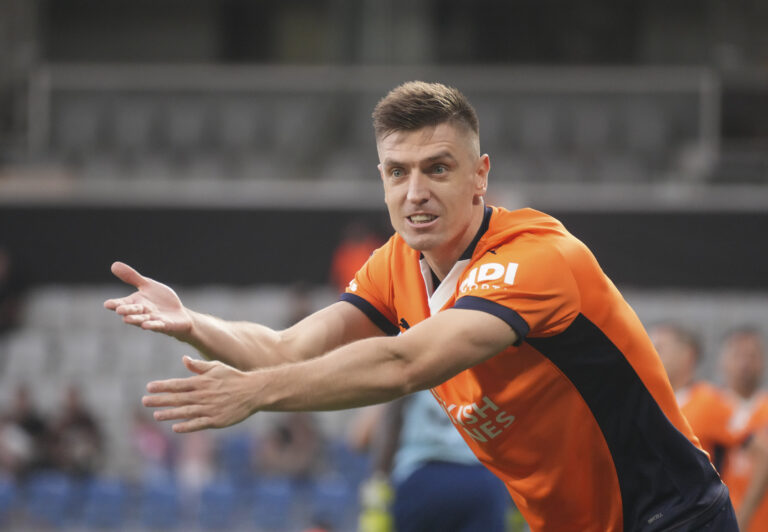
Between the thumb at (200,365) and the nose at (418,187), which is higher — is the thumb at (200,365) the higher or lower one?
the lower one

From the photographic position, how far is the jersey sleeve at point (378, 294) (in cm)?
366

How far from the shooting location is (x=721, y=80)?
1436cm

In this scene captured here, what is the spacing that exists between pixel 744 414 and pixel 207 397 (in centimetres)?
396

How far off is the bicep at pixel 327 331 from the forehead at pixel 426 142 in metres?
0.69

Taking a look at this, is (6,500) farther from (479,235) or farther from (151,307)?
(479,235)

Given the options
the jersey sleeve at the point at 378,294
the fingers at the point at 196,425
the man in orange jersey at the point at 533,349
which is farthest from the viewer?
the jersey sleeve at the point at 378,294

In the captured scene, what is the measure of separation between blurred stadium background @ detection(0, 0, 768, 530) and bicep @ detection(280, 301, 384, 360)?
678 centimetres

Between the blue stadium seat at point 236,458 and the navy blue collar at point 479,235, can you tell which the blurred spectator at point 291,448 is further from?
the navy blue collar at point 479,235

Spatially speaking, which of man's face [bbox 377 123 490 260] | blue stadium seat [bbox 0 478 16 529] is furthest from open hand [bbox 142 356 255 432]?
blue stadium seat [bbox 0 478 16 529]

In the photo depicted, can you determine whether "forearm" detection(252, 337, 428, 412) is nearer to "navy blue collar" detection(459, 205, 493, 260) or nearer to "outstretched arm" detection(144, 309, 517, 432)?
"outstretched arm" detection(144, 309, 517, 432)

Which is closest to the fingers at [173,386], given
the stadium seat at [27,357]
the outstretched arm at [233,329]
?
the outstretched arm at [233,329]

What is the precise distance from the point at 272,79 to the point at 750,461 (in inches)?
433

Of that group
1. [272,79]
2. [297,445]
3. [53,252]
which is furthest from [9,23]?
[297,445]

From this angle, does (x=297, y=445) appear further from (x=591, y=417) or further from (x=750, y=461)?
(x=591, y=417)
